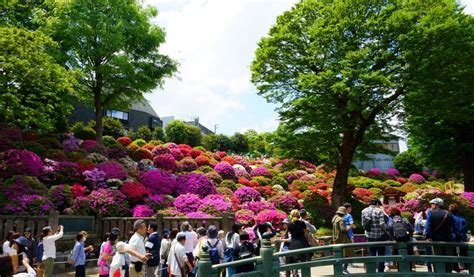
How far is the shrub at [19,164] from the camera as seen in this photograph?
54.5 feet

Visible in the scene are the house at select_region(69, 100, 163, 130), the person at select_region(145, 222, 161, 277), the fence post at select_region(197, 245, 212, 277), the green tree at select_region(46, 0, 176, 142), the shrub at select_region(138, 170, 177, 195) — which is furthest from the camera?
the house at select_region(69, 100, 163, 130)

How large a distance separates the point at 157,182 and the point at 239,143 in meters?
31.0

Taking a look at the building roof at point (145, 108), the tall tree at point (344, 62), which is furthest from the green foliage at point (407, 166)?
the building roof at point (145, 108)

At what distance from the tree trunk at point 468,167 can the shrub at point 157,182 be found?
1984cm

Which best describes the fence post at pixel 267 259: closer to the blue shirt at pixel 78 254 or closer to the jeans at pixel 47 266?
the blue shirt at pixel 78 254

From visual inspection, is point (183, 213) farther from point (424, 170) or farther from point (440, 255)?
point (424, 170)

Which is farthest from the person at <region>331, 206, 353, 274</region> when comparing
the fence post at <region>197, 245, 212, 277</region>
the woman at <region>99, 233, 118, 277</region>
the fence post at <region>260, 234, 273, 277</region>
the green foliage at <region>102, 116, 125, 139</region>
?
the green foliage at <region>102, 116, 125, 139</region>

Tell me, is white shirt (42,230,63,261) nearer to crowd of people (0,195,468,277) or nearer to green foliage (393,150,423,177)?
crowd of people (0,195,468,277)

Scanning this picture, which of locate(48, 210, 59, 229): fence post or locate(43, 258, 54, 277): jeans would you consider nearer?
locate(43, 258, 54, 277): jeans

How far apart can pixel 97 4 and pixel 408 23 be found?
19.8m

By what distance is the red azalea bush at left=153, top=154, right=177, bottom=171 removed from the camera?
→ 1060 inches

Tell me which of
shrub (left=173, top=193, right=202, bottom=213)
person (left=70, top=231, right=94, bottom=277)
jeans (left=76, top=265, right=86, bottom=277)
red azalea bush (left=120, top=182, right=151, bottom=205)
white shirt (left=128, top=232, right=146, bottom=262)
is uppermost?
red azalea bush (left=120, top=182, right=151, bottom=205)

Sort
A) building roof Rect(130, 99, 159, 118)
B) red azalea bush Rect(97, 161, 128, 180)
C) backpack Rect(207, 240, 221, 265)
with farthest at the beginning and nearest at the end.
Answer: building roof Rect(130, 99, 159, 118), red azalea bush Rect(97, 161, 128, 180), backpack Rect(207, 240, 221, 265)

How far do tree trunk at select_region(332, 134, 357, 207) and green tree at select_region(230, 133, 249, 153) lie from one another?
1240 inches
